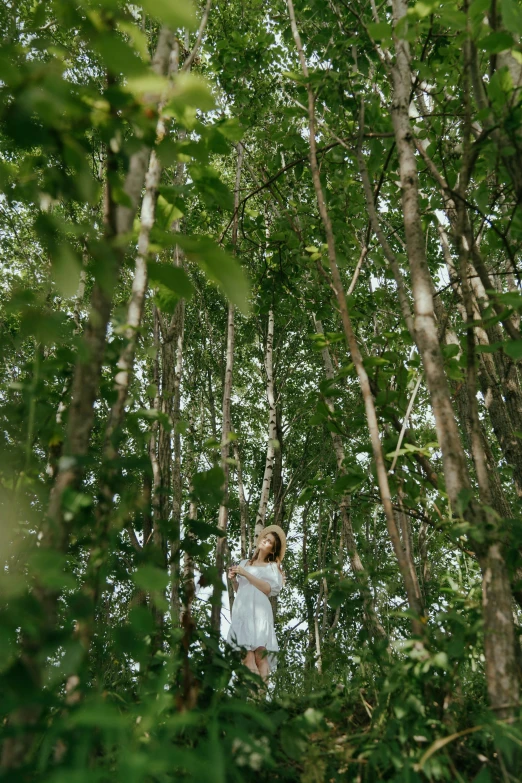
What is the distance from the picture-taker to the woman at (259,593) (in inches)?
197

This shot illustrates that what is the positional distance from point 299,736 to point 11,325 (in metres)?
10.4

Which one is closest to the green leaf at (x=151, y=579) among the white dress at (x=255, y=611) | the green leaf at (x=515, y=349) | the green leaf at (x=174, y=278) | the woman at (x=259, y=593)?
the green leaf at (x=174, y=278)

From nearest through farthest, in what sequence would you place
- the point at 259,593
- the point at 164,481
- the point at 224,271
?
1. the point at 224,271
2. the point at 164,481
3. the point at 259,593

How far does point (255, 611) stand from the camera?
5.15 metres

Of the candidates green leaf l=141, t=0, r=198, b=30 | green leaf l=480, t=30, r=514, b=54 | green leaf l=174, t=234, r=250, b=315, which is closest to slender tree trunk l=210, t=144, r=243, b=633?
green leaf l=174, t=234, r=250, b=315

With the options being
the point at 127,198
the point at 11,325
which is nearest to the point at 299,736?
the point at 127,198

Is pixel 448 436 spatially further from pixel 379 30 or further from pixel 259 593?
pixel 259 593

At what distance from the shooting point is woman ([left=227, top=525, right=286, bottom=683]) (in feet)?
16.4

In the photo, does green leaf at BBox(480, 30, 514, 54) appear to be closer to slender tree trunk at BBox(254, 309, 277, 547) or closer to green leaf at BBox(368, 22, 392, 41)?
green leaf at BBox(368, 22, 392, 41)

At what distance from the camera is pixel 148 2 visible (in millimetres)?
595

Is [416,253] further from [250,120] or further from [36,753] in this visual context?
[250,120]

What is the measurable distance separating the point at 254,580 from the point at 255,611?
0.35 metres

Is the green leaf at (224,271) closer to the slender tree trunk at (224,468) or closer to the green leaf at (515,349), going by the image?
the slender tree trunk at (224,468)

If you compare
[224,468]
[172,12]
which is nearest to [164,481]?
[224,468]
